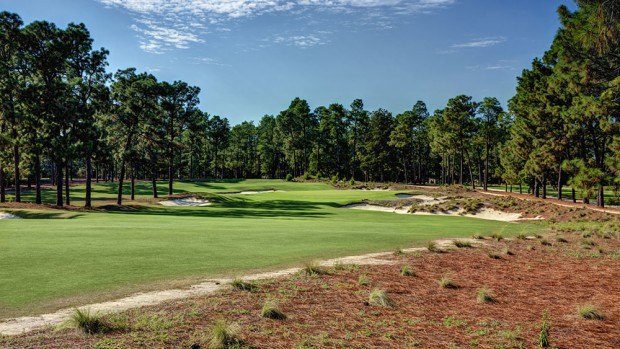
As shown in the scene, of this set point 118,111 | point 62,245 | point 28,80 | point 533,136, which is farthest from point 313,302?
point 533,136

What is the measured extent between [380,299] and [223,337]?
146 inches

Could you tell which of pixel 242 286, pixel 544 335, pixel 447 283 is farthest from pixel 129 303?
pixel 544 335

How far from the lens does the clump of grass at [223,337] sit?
5.59 meters

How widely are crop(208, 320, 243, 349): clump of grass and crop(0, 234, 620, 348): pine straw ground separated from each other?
0.46ft

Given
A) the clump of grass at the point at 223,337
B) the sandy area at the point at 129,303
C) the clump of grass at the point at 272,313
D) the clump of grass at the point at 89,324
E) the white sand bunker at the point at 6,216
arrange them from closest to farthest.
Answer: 1. the clump of grass at the point at 223,337
2. the clump of grass at the point at 89,324
3. the sandy area at the point at 129,303
4. the clump of grass at the point at 272,313
5. the white sand bunker at the point at 6,216

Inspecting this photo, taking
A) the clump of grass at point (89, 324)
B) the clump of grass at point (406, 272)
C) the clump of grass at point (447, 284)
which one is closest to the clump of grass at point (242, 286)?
the clump of grass at point (89, 324)

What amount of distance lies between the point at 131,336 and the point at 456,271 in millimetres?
9017

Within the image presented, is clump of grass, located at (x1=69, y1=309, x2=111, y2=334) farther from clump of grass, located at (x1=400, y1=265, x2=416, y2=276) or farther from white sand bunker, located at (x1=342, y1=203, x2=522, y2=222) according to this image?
white sand bunker, located at (x1=342, y1=203, x2=522, y2=222)

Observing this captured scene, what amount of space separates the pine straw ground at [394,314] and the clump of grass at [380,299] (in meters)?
0.13

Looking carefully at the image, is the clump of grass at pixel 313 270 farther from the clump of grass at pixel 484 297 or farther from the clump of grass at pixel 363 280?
the clump of grass at pixel 484 297

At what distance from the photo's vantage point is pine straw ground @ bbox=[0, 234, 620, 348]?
606cm

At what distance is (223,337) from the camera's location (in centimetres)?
573

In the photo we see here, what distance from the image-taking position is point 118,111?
43.5 metres

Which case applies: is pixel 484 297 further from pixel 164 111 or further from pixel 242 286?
pixel 164 111
